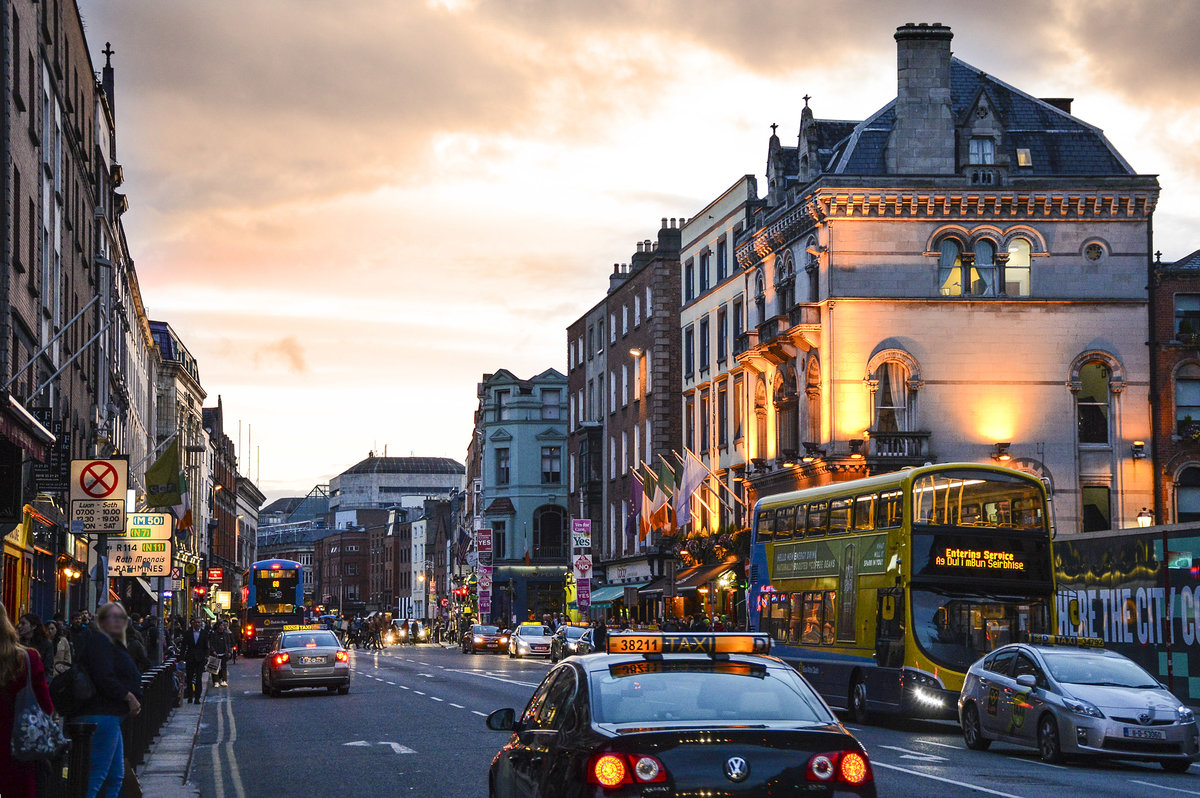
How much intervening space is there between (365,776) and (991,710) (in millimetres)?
8553

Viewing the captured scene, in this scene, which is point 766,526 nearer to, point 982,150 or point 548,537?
point 982,150

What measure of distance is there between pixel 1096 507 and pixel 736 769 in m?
43.1

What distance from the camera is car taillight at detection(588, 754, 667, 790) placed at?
881 cm

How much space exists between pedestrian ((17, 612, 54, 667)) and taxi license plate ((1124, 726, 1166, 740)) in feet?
42.8

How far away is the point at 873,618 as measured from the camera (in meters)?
28.1

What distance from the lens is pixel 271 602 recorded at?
7119 cm

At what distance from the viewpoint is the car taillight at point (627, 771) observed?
8812 mm

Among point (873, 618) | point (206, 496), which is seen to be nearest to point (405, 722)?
point (873, 618)

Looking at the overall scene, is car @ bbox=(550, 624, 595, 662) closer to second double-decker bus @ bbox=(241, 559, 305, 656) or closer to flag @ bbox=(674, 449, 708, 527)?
flag @ bbox=(674, 449, 708, 527)

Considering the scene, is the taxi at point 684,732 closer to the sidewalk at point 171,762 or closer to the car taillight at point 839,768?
the car taillight at point 839,768

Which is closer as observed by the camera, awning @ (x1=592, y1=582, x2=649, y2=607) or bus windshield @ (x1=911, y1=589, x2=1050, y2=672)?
bus windshield @ (x1=911, y1=589, x2=1050, y2=672)

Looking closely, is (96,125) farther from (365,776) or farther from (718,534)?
(365,776)

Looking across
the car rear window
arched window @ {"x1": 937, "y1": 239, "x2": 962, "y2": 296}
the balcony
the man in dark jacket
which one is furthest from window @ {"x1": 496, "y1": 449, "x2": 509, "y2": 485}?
the car rear window

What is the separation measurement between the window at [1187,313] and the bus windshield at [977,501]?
81.2 feet
